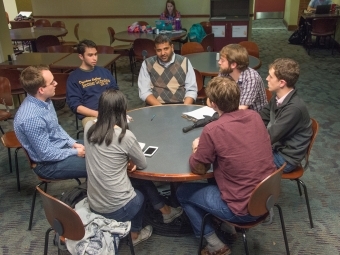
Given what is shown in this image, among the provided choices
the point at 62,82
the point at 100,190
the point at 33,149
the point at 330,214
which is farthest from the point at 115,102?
the point at 62,82

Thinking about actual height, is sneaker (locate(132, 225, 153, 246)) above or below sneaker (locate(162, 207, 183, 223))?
below

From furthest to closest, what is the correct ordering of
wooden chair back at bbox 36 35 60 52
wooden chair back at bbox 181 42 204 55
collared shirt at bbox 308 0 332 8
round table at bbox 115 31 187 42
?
1. collared shirt at bbox 308 0 332 8
2. round table at bbox 115 31 187 42
3. wooden chair back at bbox 36 35 60 52
4. wooden chair back at bbox 181 42 204 55

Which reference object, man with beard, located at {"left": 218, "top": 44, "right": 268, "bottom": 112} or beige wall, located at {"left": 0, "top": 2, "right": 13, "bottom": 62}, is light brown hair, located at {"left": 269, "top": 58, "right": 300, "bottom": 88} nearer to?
man with beard, located at {"left": 218, "top": 44, "right": 268, "bottom": 112}

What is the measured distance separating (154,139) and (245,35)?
5976mm

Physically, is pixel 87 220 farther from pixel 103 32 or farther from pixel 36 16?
pixel 36 16

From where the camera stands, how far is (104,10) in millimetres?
8484

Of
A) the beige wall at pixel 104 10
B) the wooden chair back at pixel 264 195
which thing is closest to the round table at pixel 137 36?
the beige wall at pixel 104 10

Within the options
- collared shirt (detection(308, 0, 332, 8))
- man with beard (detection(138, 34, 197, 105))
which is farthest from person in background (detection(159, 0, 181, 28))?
man with beard (detection(138, 34, 197, 105))

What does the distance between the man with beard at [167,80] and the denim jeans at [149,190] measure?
3.54 ft

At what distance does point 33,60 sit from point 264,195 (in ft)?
12.6

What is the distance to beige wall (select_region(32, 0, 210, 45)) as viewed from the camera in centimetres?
810

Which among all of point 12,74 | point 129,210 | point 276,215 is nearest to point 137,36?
point 12,74

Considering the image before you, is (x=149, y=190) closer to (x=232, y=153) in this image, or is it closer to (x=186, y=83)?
A: (x=232, y=153)

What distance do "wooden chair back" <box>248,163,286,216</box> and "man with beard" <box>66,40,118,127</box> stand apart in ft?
6.05
